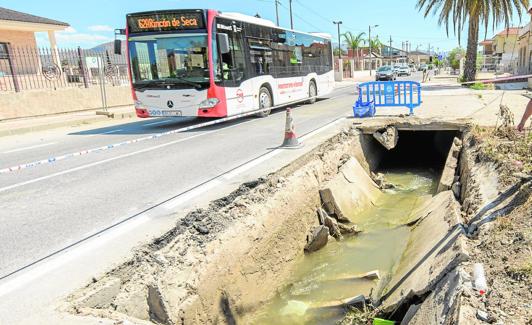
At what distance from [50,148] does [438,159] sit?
10.8m

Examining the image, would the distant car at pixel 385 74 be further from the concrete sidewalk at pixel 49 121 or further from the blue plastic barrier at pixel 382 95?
the concrete sidewalk at pixel 49 121

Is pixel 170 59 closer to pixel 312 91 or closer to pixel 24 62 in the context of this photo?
pixel 24 62

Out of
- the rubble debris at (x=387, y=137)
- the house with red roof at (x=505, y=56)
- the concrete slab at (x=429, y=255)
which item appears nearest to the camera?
the concrete slab at (x=429, y=255)

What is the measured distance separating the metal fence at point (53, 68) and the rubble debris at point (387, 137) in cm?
1262

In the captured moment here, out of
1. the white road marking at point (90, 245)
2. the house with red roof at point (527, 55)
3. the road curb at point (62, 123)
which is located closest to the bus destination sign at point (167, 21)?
the road curb at point (62, 123)

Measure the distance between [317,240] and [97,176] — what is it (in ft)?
12.6

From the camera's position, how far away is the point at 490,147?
6.60m

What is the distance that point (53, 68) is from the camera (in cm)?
1736

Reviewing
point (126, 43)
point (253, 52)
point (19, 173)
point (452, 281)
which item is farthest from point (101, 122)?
point (452, 281)

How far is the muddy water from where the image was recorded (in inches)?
179

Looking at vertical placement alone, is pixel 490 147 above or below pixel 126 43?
below

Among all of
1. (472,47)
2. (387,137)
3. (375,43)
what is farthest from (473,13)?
(375,43)

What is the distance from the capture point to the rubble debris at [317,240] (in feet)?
20.1

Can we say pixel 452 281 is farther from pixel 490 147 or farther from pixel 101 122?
pixel 101 122
